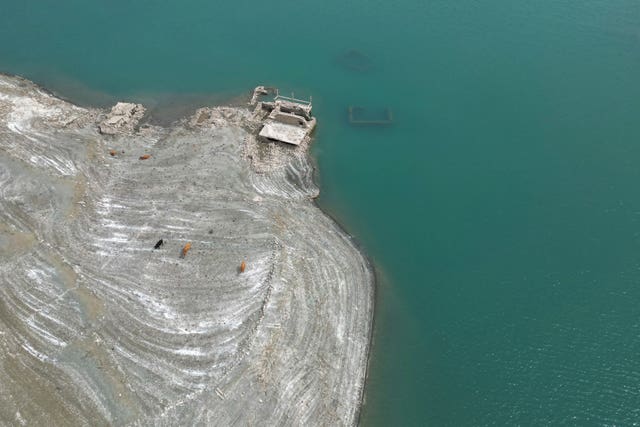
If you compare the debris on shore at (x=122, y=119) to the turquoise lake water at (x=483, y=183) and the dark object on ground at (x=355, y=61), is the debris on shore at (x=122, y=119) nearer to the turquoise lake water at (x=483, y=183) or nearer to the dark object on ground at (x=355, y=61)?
the turquoise lake water at (x=483, y=183)

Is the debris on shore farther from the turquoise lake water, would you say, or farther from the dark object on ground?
the dark object on ground

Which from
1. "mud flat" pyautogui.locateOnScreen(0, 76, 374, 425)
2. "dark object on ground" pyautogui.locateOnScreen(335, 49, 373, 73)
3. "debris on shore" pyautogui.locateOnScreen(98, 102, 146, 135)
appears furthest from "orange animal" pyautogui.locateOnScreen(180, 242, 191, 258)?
"dark object on ground" pyautogui.locateOnScreen(335, 49, 373, 73)

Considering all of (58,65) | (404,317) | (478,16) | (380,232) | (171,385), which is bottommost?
(171,385)

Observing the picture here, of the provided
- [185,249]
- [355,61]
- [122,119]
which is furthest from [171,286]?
[355,61]

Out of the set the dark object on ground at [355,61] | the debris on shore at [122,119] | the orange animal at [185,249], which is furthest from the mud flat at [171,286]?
the dark object on ground at [355,61]

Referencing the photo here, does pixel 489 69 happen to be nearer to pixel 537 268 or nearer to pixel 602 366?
pixel 537 268

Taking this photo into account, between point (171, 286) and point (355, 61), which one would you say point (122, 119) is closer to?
point (171, 286)

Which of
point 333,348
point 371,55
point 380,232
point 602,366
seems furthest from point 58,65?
point 602,366
